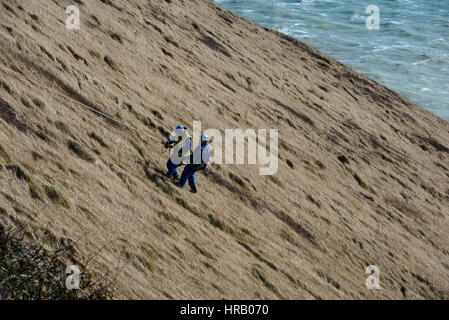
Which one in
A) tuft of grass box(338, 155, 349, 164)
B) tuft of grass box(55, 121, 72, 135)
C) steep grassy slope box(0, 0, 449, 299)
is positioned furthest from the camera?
tuft of grass box(338, 155, 349, 164)

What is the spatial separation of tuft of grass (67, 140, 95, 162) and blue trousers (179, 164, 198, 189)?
317cm

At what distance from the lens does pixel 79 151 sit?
18.7 meters

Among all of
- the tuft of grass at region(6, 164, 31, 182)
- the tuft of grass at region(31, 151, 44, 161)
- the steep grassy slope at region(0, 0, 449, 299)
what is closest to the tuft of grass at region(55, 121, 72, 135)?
the steep grassy slope at region(0, 0, 449, 299)

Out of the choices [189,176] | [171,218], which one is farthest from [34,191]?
[189,176]

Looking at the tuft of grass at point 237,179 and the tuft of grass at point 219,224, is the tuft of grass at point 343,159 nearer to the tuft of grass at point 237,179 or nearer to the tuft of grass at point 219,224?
the tuft of grass at point 237,179

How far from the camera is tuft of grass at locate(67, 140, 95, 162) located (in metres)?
18.6

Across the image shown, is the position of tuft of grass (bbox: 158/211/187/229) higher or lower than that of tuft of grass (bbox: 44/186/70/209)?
lower

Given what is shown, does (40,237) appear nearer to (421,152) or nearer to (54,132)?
(54,132)

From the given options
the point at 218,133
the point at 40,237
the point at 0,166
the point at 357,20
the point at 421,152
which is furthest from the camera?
the point at 357,20

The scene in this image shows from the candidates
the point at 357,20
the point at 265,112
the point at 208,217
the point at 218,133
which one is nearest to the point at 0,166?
the point at 208,217

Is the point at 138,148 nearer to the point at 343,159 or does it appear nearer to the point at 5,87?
the point at 5,87

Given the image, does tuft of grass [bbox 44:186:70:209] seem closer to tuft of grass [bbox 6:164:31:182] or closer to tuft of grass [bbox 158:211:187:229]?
tuft of grass [bbox 6:164:31:182]

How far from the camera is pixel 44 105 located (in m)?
19.8
